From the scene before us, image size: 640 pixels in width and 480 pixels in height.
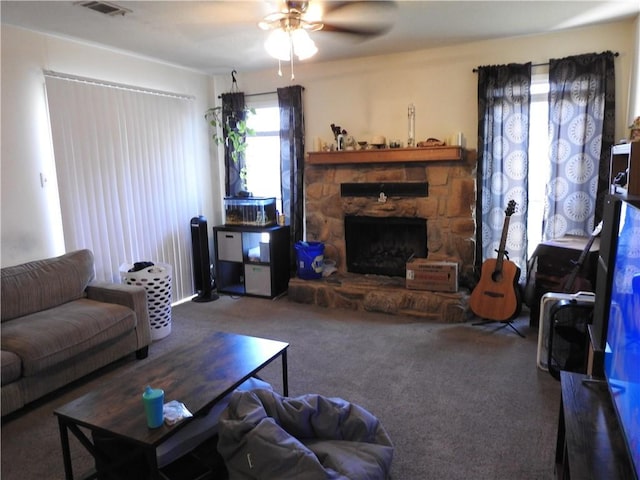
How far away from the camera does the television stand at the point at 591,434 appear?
4.11ft

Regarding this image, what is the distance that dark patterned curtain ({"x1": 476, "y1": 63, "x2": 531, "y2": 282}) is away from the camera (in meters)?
3.67

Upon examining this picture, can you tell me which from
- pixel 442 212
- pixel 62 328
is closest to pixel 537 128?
pixel 442 212

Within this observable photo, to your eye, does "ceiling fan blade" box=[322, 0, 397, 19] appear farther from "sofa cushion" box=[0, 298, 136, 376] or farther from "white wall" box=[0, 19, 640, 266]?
"sofa cushion" box=[0, 298, 136, 376]

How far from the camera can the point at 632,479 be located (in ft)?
3.96

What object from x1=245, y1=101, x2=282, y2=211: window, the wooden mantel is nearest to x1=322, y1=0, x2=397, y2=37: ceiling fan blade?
→ the wooden mantel

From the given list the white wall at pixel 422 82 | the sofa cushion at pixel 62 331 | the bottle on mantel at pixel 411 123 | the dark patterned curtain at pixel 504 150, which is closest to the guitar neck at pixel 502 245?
the dark patterned curtain at pixel 504 150

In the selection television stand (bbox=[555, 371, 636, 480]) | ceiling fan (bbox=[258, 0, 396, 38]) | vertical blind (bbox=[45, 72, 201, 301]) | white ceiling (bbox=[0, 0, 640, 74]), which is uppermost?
white ceiling (bbox=[0, 0, 640, 74])

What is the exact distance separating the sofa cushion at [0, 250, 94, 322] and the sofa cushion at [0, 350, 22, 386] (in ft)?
1.71

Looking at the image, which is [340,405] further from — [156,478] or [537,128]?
[537,128]

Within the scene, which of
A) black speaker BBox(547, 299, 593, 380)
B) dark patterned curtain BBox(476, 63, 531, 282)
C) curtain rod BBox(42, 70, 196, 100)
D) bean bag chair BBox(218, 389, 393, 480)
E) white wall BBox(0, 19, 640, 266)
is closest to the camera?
bean bag chair BBox(218, 389, 393, 480)

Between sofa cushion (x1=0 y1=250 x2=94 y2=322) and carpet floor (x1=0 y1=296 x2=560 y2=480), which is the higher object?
sofa cushion (x1=0 y1=250 x2=94 y2=322)

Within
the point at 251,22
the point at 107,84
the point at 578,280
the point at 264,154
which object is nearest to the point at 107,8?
the point at 251,22

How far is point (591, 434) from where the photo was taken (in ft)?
4.62

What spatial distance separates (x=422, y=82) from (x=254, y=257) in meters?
2.42
